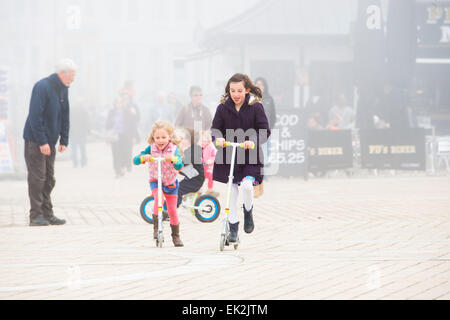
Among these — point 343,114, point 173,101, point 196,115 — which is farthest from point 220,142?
point 343,114

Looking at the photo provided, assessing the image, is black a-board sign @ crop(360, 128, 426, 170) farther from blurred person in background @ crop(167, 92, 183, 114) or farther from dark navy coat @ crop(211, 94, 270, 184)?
dark navy coat @ crop(211, 94, 270, 184)

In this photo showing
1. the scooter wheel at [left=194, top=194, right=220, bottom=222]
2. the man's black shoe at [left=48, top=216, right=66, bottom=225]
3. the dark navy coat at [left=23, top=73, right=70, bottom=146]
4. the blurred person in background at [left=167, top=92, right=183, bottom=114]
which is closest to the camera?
the dark navy coat at [left=23, top=73, right=70, bottom=146]

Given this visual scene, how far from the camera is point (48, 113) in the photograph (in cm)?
1030

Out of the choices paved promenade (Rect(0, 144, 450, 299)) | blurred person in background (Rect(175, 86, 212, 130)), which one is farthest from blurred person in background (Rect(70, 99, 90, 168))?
paved promenade (Rect(0, 144, 450, 299))

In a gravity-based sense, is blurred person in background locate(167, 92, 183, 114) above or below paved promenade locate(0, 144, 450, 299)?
above

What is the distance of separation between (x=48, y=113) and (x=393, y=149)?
10.2 metres

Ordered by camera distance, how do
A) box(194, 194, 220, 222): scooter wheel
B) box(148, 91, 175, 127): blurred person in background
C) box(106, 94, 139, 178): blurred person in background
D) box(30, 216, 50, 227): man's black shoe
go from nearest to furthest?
box(30, 216, 50, 227): man's black shoe
box(194, 194, 220, 222): scooter wheel
box(106, 94, 139, 178): blurred person in background
box(148, 91, 175, 127): blurred person in background

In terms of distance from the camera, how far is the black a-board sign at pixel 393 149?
1898 cm

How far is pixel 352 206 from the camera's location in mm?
12359

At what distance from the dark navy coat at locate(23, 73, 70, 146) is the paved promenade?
3.18 ft

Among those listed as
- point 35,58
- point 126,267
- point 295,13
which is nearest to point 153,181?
point 126,267

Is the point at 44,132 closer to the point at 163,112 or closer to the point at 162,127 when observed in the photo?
the point at 162,127

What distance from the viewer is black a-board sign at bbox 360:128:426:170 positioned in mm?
18984
